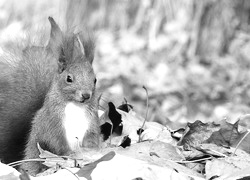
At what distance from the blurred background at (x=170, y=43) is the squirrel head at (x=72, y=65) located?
12.2ft

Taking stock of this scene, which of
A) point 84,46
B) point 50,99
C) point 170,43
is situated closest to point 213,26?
point 170,43

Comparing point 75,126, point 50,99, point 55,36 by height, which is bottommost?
point 75,126

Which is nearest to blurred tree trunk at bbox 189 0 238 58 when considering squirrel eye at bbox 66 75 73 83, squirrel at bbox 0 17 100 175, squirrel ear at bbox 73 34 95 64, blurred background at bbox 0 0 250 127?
blurred background at bbox 0 0 250 127

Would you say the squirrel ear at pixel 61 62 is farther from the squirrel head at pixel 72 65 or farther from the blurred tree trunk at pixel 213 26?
the blurred tree trunk at pixel 213 26

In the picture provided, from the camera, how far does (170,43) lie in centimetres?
707

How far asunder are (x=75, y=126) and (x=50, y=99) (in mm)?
163

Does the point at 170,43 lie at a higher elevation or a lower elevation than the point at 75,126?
higher

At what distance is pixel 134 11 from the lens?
700cm

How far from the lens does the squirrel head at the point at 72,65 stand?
272 centimetres

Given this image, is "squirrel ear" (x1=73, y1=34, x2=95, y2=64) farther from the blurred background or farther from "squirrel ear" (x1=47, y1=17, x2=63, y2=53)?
the blurred background

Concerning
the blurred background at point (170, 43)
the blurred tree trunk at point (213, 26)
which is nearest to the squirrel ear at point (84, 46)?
the blurred background at point (170, 43)

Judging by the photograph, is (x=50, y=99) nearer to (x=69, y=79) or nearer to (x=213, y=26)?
(x=69, y=79)

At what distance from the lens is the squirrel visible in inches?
105

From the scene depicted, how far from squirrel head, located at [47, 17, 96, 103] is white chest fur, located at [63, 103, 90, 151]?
0.06 metres
